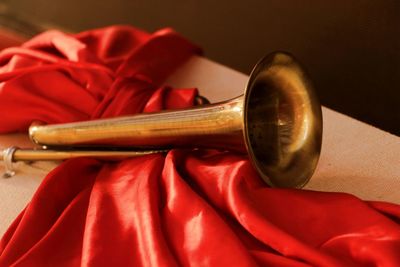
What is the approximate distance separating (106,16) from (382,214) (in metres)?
1.51

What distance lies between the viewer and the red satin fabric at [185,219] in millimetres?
711

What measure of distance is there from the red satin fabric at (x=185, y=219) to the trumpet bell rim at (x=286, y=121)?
0.07 meters

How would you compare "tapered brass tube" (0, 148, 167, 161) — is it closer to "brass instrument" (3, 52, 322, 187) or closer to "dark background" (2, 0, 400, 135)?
"brass instrument" (3, 52, 322, 187)

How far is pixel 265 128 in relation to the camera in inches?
37.2

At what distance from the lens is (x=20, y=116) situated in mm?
1125

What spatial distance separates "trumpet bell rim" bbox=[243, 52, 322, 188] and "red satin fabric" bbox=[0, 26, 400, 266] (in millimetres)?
68

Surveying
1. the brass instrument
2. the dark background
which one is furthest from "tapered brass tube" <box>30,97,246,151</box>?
the dark background

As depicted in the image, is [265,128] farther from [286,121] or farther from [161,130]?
[161,130]

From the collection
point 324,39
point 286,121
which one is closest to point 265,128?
point 286,121

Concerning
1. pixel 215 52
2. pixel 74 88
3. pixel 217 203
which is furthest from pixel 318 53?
pixel 217 203

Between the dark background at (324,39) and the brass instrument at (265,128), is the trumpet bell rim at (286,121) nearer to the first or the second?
the brass instrument at (265,128)

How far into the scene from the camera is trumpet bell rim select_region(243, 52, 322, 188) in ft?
2.99

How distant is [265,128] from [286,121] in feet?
0.13

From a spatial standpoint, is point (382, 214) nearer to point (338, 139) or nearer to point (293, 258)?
point (293, 258)
